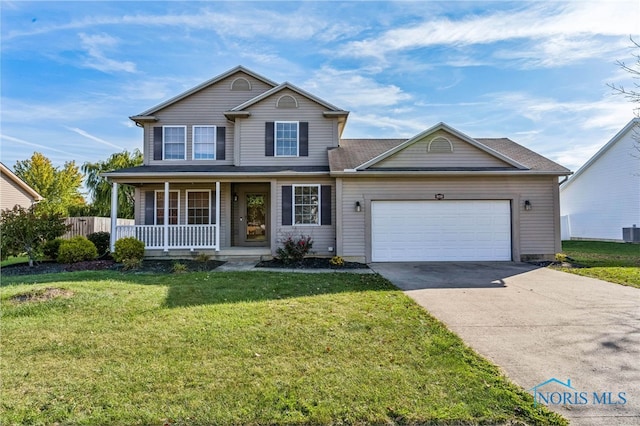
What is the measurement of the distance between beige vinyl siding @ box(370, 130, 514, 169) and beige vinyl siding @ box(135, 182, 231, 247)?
248 inches

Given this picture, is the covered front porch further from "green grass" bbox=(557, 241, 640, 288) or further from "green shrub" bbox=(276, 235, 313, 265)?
"green grass" bbox=(557, 241, 640, 288)

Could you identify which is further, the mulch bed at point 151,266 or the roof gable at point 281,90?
the roof gable at point 281,90

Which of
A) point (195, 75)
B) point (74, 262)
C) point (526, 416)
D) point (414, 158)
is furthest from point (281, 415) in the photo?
point (195, 75)

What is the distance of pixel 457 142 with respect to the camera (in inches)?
456

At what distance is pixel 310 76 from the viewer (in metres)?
14.4

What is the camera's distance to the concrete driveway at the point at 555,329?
3052mm

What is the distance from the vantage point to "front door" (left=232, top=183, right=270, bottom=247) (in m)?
13.8

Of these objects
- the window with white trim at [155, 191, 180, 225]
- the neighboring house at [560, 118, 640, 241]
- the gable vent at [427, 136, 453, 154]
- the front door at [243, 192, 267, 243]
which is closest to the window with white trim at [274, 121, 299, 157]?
the front door at [243, 192, 267, 243]

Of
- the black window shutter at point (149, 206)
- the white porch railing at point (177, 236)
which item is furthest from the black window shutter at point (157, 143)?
the white porch railing at point (177, 236)

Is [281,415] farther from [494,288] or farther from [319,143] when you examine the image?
[319,143]

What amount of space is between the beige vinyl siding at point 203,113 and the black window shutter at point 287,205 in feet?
10.4

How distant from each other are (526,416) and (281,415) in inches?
78.1

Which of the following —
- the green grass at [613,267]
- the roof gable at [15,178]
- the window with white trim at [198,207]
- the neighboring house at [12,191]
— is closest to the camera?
the green grass at [613,267]

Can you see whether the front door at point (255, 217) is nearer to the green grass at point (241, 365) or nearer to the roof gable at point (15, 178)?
the green grass at point (241, 365)
